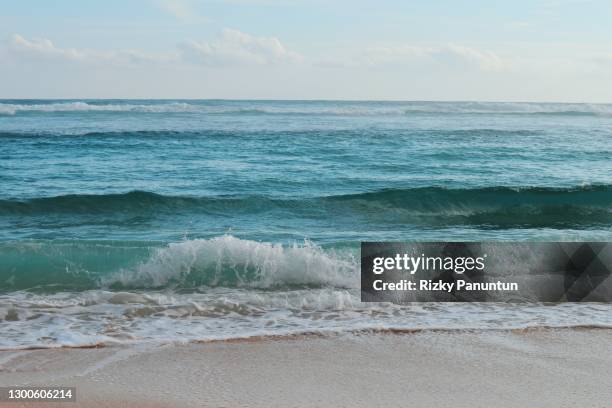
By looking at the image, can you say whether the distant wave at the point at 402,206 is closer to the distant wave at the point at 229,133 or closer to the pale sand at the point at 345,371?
the pale sand at the point at 345,371

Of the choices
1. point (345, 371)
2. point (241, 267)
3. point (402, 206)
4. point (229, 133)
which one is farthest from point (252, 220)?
point (229, 133)

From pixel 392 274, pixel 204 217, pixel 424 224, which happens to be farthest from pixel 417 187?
pixel 392 274

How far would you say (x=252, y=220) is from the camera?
433 inches

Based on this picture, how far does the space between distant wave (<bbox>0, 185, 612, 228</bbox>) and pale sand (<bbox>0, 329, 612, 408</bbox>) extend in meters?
6.35

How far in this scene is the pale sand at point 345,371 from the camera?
3889 mm

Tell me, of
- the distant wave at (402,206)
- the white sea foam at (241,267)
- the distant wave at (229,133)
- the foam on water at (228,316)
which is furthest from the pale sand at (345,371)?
the distant wave at (229,133)

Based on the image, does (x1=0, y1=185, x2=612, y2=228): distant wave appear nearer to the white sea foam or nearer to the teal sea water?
the teal sea water

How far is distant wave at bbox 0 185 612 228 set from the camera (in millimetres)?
11414

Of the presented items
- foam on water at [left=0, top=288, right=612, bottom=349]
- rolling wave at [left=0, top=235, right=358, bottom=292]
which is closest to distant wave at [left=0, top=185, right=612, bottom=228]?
rolling wave at [left=0, top=235, right=358, bottom=292]

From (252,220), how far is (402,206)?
304 cm

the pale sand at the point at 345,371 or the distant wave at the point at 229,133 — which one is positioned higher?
the distant wave at the point at 229,133

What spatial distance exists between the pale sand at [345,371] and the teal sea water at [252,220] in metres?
0.36

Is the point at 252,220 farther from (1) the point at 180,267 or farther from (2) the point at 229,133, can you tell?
(2) the point at 229,133

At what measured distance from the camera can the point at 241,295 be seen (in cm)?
650
